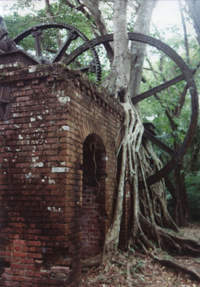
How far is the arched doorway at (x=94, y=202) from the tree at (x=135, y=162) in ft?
0.93

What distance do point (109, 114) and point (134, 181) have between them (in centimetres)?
174

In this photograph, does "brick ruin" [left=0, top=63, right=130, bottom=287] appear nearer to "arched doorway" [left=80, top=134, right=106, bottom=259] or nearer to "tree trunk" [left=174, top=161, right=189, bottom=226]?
"arched doorway" [left=80, top=134, right=106, bottom=259]

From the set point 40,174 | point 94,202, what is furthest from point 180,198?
point 40,174

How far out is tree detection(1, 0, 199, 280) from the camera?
649cm

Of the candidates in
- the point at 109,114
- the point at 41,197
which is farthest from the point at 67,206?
the point at 109,114

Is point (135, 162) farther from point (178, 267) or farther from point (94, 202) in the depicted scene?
point (178, 267)

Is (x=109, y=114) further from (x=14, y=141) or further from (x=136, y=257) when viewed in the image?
(x=136, y=257)

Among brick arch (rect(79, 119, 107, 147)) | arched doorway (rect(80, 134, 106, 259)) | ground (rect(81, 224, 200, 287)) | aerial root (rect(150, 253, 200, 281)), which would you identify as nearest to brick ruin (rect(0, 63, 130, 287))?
brick arch (rect(79, 119, 107, 147))

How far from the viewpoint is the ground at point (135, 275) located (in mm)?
4824

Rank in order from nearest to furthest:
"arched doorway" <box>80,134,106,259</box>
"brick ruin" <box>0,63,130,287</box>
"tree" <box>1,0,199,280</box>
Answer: "brick ruin" <box>0,63,130,287</box>
"arched doorway" <box>80,134,106,259</box>
"tree" <box>1,0,199,280</box>

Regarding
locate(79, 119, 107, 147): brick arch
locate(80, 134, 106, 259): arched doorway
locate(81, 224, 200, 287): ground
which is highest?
locate(79, 119, 107, 147): brick arch

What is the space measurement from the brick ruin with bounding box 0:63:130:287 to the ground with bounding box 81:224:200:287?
0.75m

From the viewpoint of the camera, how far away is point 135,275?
17.0 feet

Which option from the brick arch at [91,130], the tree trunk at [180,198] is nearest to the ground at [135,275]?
the brick arch at [91,130]
